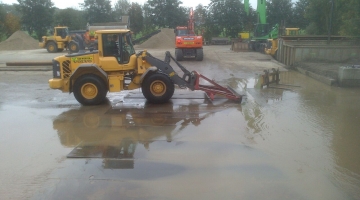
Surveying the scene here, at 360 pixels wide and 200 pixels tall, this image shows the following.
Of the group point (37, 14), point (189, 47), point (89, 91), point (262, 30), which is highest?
point (37, 14)

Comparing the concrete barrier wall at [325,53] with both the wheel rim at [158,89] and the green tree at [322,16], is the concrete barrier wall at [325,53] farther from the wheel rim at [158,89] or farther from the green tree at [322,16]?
the wheel rim at [158,89]

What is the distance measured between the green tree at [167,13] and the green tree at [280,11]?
13.5 metres

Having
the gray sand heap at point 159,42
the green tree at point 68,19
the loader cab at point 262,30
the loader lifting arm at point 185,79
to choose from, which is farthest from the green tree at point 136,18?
the loader lifting arm at point 185,79

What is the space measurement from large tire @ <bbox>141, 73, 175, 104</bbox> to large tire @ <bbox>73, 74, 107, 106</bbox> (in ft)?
4.01

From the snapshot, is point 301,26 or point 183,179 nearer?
point 183,179

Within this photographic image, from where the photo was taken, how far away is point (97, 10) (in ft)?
172

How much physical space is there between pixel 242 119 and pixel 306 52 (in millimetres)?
11755

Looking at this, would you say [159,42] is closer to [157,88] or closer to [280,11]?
[280,11]

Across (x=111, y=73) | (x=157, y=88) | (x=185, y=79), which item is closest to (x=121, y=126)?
(x=157, y=88)

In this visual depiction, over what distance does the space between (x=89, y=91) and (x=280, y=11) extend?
49.9 meters

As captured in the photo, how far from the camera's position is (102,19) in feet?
172

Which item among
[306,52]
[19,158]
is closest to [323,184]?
[19,158]

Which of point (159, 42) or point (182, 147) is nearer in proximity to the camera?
point (182, 147)

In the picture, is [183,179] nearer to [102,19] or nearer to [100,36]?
[100,36]
